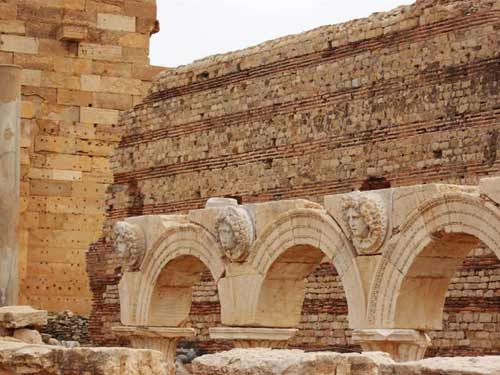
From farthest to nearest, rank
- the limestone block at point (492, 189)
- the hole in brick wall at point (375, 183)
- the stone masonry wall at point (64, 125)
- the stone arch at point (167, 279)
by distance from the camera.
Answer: the stone masonry wall at point (64, 125), the hole in brick wall at point (375, 183), the stone arch at point (167, 279), the limestone block at point (492, 189)

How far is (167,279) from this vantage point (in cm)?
1733

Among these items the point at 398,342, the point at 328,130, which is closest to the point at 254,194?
the point at 328,130

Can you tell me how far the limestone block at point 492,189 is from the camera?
12.9 metres

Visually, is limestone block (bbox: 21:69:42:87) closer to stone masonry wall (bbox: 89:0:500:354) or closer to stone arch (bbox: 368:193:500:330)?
stone masonry wall (bbox: 89:0:500:354)

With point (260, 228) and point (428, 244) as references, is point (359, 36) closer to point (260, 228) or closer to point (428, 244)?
point (260, 228)

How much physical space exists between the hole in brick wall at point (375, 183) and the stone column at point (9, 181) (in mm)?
5599

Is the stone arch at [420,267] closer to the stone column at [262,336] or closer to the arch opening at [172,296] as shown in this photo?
the stone column at [262,336]

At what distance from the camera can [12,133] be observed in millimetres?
23359

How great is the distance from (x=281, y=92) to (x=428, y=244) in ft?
28.2

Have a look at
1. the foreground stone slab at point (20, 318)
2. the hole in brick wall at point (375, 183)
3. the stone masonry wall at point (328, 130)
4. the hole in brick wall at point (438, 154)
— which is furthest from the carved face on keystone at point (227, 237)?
the hole in brick wall at point (375, 183)

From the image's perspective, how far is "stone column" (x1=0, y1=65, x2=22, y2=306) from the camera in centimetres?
2259

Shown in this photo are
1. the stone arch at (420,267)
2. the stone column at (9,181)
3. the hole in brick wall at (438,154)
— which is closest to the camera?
the stone arch at (420,267)

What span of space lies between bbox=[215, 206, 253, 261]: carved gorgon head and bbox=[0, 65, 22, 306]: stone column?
7448mm

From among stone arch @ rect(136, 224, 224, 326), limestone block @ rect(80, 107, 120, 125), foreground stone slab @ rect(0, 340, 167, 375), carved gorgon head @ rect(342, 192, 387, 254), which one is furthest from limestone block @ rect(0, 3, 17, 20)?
A: foreground stone slab @ rect(0, 340, 167, 375)
